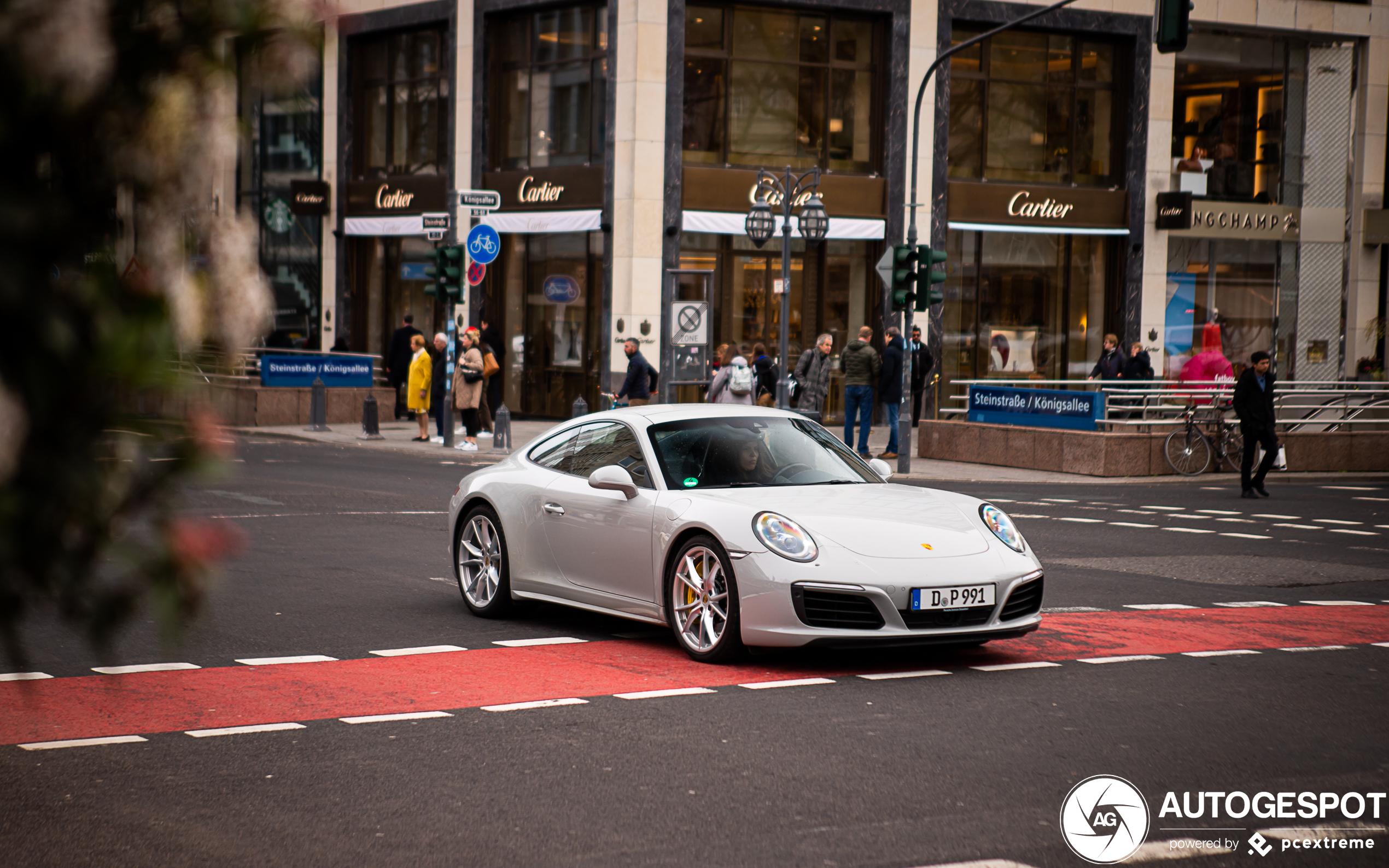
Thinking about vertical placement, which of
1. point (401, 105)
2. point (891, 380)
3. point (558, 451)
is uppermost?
point (401, 105)

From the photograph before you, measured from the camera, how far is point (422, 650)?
28.1 ft

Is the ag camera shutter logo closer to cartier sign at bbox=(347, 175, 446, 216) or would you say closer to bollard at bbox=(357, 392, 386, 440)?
bollard at bbox=(357, 392, 386, 440)

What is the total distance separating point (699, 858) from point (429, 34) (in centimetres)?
3512

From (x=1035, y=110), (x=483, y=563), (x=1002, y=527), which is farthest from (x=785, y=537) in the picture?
(x=1035, y=110)

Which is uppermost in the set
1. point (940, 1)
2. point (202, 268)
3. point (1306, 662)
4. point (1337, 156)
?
point (940, 1)

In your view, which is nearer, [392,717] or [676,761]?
[676,761]

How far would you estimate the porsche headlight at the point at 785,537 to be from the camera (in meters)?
7.93

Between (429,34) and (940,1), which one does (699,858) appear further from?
(429,34)

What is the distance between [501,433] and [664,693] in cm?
1923

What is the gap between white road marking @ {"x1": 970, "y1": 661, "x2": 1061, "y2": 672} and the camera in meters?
8.19

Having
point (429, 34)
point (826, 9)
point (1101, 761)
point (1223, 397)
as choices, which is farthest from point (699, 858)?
point (429, 34)

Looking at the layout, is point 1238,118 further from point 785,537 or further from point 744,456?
point 785,537

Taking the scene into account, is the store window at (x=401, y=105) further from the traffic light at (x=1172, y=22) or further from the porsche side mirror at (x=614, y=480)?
the porsche side mirror at (x=614, y=480)

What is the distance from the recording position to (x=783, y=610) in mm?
7855
